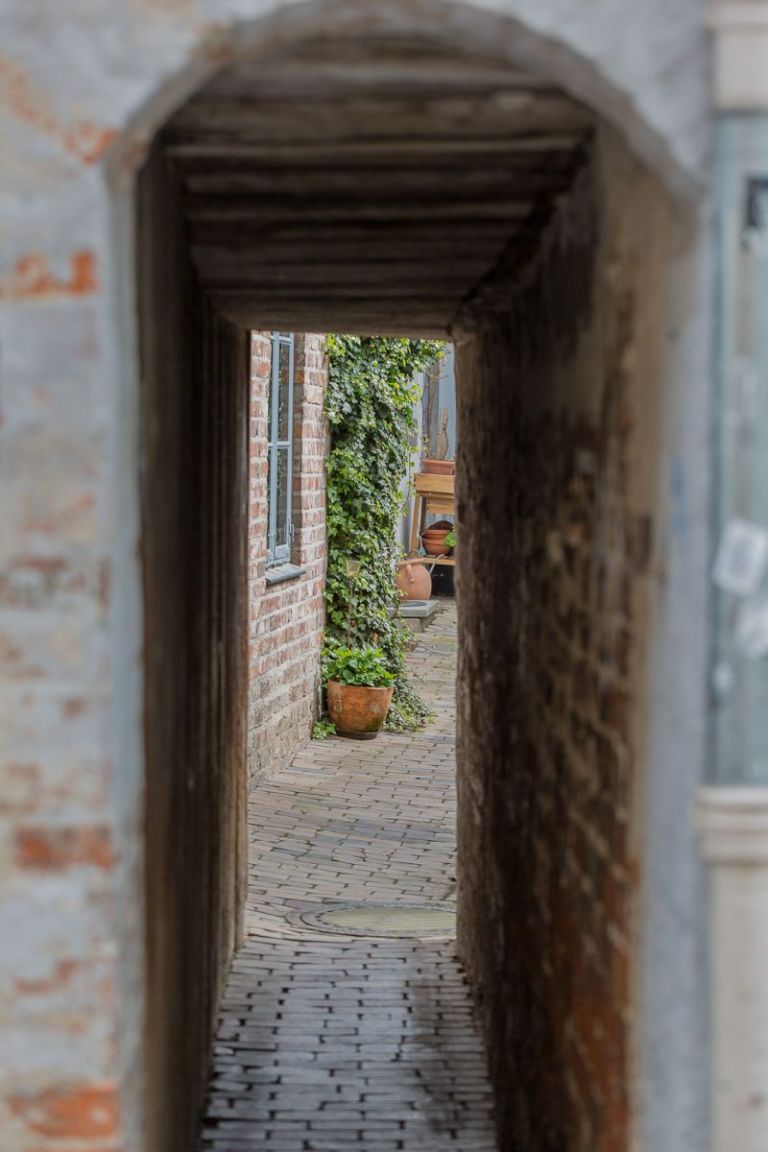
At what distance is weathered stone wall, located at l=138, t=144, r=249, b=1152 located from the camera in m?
2.99

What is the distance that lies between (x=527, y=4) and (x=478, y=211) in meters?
1.56

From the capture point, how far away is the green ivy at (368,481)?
1148cm

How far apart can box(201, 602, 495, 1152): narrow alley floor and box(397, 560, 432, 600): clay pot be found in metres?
7.50

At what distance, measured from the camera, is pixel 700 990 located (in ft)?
7.58

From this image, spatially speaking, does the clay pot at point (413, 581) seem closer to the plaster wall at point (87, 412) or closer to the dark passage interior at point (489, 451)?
the dark passage interior at point (489, 451)

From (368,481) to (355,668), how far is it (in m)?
1.59

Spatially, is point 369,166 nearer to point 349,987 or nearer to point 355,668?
point 349,987

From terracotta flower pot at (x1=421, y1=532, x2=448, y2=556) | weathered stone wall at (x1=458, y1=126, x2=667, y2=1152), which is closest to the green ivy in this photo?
weathered stone wall at (x1=458, y1=126, x2=667, y2=1152)

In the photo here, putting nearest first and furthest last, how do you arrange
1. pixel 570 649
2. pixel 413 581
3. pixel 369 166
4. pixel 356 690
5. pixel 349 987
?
pixel 369 166
pixel 570 649
pixel 349 987
pixel 356 690
pixel 413 581

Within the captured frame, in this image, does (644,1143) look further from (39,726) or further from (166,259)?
(166,259)

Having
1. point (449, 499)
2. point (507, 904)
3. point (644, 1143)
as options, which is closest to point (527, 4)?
point (644, 1143)

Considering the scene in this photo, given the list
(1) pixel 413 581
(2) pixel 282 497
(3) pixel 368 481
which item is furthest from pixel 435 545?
(2) pixel 282 497

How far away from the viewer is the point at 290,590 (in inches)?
406

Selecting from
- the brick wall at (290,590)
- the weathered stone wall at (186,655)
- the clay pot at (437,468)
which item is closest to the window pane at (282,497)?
the brick wall at (290,590)
